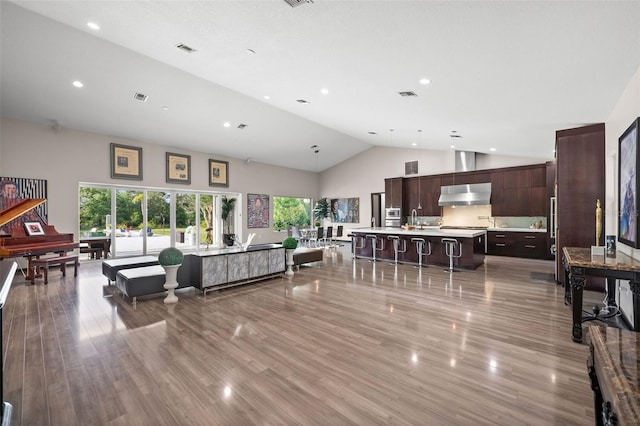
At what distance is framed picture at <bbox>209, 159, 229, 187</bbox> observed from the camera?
9.99 metres

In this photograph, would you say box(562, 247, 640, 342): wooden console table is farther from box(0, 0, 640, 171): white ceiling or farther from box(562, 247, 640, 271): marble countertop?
box(0, 0, 640, 171): white ceiling

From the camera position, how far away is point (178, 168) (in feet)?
30.1

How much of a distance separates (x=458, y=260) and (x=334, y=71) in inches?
199

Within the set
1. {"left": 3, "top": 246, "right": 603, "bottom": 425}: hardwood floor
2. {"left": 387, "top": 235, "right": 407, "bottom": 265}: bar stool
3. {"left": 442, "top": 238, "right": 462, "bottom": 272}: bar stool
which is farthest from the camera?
{"left": 387, "top": 235, "right": 407, "bottom": 265}: bar stool

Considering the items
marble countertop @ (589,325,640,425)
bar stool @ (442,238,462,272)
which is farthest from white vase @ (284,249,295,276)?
marble countertop @ (589,325,640,425)

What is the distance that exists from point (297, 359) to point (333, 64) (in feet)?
12.3

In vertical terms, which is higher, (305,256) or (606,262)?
(606,262)

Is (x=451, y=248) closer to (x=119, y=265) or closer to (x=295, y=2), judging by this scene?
(x=295, y=2)

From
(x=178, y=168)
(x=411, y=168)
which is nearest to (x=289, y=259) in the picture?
(x=178, y=168)

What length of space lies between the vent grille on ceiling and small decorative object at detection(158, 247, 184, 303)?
344 inches

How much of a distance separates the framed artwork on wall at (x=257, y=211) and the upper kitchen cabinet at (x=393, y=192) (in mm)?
4799

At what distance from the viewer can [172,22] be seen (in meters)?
3.58

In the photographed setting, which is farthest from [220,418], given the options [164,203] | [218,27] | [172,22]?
[164,203]

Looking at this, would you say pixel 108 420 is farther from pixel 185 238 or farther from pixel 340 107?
pixel 185 238
